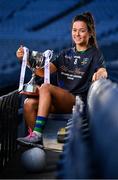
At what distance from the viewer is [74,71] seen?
2299 mm

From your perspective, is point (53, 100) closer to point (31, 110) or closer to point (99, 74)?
point (31, 110)

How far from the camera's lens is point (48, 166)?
1846 mm

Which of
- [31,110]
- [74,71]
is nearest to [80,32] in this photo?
[74,71]

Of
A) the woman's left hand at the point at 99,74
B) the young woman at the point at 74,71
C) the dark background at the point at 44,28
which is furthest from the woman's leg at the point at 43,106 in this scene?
the dark background at the point at 44,28

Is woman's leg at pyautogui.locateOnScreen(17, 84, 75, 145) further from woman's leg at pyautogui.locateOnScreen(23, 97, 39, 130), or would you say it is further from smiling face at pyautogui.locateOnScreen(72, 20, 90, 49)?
smiling face at pyautogui.locateOnScreen(72, 20, 90, 49)

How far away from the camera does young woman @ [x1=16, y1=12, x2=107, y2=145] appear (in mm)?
2127

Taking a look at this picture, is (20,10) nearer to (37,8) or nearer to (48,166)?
(37,8)

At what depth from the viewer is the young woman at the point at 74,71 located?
213 centimetres

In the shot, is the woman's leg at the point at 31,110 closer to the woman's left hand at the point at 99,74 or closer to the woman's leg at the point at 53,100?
the woman's leg at the point at 53,100

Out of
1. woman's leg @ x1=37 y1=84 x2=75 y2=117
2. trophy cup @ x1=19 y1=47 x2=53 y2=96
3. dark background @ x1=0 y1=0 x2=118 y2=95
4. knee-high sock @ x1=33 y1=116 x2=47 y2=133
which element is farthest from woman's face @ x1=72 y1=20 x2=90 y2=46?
dark background @ x1=0 y1=0 x2=118 y2=95

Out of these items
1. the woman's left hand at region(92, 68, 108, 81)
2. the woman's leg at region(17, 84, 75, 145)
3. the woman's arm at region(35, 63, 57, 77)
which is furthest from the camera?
the woman's arm at region(35, 63, 57, 77)

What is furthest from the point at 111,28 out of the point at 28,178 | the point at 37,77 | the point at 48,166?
the point at 28,178

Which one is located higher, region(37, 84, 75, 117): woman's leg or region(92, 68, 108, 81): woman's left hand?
region(92, 68, 108, 81): woman's left hand

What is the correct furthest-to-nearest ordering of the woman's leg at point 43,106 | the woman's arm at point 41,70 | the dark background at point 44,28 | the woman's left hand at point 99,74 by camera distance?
1. the dark background at point 44,28
2. the woman's arm at point 41,70
3. the woman's left hand at point 99,74
4. the woman's leg at point 43,106
